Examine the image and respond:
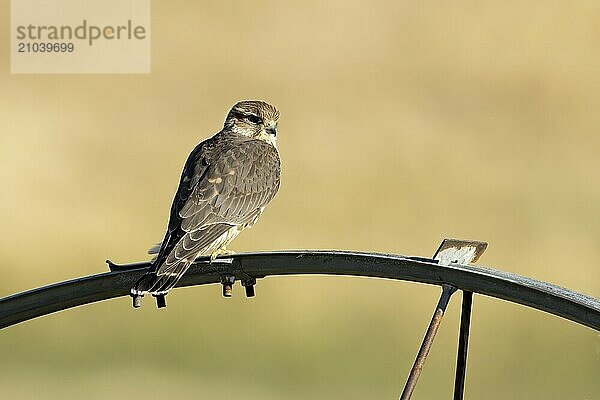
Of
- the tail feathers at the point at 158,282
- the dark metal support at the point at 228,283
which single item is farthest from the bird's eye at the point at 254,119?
the dark metal support at the point at 228,283

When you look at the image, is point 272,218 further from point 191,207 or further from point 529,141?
point 191,207

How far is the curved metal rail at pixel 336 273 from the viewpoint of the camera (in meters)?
3.89

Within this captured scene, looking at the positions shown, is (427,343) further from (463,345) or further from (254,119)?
(254,119)

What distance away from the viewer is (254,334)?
13.6 m

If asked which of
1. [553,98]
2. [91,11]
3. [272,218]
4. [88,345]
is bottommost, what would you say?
[88,345]

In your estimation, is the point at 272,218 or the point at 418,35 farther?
the point at 418,35

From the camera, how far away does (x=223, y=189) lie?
7074 millimetres

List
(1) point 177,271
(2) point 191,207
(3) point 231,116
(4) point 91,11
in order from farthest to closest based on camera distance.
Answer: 1. (4) point 91,11
2. (3) point 231,116
3. (2) point 191,207
4. (1) point 177,271

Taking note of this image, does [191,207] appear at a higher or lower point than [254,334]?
higher

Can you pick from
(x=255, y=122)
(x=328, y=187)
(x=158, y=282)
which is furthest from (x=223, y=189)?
(x=328, y=187)

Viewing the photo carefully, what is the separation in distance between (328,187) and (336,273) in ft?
33.7

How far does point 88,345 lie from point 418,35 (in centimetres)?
514

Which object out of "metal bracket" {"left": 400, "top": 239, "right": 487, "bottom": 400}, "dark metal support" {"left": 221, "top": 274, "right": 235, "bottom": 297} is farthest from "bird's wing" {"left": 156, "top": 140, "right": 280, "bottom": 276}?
"metal bracket" {"left": 400, "top": 239, "right": 487, "bottom": 400}

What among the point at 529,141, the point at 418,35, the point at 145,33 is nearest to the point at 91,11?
the point at 145,33
